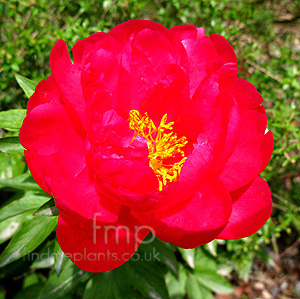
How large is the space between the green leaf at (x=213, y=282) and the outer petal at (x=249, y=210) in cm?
112

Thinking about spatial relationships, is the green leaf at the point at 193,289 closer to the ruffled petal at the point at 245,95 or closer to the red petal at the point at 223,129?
the red petal at the point at 223,129

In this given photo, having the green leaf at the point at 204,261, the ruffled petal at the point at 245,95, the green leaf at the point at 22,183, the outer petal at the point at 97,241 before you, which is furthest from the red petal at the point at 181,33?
the green leaf at the point at 204,261

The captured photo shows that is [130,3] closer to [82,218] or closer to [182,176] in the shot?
[182,176]

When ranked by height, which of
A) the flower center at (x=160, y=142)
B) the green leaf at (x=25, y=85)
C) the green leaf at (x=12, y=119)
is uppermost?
the green leaf at (x=25, y=85)

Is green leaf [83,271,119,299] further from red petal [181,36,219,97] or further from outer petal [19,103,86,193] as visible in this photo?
red petal [181,36,219,97]

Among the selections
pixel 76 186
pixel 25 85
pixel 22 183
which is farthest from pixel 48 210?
pixel 25 85

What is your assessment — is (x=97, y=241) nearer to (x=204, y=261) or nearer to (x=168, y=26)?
(x=204, y=261)

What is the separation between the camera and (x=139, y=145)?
3.81ft

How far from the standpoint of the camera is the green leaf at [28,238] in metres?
1.32

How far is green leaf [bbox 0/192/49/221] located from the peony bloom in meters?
0.57

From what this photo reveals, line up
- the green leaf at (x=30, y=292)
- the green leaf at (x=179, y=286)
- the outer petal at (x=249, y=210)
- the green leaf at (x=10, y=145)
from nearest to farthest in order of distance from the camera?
the outer petal at (x=249, y=210)
the green leaf at (x=10, y=145)
the green leaf at (x=30, y=292)
the green leaf at (x=179, y=286)

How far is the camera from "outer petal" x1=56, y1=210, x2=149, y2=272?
0.96 m

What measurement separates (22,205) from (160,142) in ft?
2.41

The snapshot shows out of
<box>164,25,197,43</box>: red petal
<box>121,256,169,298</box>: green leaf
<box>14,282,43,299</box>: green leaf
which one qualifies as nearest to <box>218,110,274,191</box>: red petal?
<box>164,25,197,43</box>: red petal
